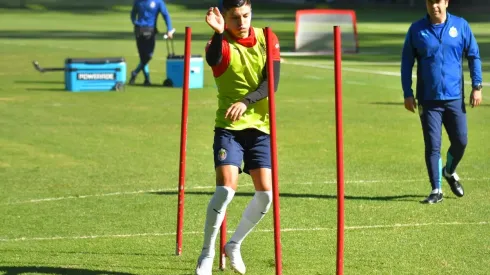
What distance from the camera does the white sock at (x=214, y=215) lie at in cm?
874

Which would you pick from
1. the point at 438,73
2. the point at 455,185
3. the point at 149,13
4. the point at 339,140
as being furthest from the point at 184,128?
the point at 149,13

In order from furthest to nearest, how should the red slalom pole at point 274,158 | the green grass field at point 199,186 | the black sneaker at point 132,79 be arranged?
1. the black sneaker at point 132,79
2. the green grass field at point 199,186
3. the red slalom pole at point 274,158

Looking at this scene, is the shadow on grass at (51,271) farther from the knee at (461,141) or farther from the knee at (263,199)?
the knee at (461,141)

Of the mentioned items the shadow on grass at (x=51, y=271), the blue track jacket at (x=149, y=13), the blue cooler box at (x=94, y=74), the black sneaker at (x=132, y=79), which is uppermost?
the shadow on grass at (x=51, y=271)

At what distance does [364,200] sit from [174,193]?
6.65 ft

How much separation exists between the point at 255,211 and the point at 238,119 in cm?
74

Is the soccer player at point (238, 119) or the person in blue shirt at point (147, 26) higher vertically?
the soccer player at point (238, 119)

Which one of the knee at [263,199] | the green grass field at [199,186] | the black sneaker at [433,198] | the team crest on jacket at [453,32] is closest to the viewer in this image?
the knee at [263,199]

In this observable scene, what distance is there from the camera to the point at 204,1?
89250 millimetres

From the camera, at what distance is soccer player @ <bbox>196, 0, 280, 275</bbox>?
869 centimetres

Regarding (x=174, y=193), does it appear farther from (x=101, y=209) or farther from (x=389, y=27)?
(x=389, y=27)

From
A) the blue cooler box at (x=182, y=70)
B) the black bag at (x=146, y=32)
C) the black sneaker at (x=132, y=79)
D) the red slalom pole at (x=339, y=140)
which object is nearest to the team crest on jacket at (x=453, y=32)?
the red slalom pole at (x=339, y=140)

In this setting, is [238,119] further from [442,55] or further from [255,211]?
[442,55]

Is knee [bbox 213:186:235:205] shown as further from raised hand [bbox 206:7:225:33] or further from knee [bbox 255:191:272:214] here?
raised hand [bbox 206:7:225:33]
